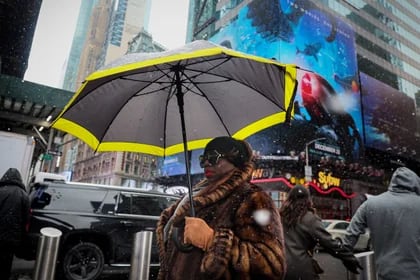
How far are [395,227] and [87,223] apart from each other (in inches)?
226

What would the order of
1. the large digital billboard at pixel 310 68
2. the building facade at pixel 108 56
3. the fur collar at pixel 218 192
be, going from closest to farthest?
the fur collar at pixel 218 192 < the large digital billboard at pixel 310 68 < the building facade at pixel 108 56

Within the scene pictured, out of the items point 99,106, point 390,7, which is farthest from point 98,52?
point 99,106

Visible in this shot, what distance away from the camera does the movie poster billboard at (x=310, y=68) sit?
109 ft

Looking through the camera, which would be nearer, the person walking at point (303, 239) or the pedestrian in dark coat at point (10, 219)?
the person walking at point (303, 239)

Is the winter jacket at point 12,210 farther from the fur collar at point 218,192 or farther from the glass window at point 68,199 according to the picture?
the fur collar at point 218,192

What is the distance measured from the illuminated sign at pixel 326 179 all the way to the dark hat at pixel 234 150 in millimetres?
30722

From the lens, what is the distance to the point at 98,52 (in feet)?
486

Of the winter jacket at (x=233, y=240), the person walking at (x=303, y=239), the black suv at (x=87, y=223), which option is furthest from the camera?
the black suv at (x=87, y=223)

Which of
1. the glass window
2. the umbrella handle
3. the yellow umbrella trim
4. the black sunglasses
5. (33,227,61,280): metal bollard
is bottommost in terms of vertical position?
(33,227,61,280): metal bollard

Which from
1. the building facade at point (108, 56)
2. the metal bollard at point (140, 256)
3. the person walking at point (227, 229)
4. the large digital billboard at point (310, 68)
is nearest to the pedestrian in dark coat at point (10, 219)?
the metal bollard at point (140, 256)

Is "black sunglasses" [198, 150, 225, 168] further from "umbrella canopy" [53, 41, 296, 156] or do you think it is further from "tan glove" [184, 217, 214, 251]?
"umbrella canopy" [53, 41, 296, 156]

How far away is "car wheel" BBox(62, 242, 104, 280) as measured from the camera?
19.9 feet

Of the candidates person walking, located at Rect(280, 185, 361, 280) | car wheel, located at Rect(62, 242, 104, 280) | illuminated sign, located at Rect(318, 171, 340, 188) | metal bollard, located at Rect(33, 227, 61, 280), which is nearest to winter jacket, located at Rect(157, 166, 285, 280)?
metal bollard, located at Rect(33, 227, 61, 280)

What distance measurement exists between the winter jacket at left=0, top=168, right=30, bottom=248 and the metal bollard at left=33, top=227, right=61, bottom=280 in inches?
93.4
